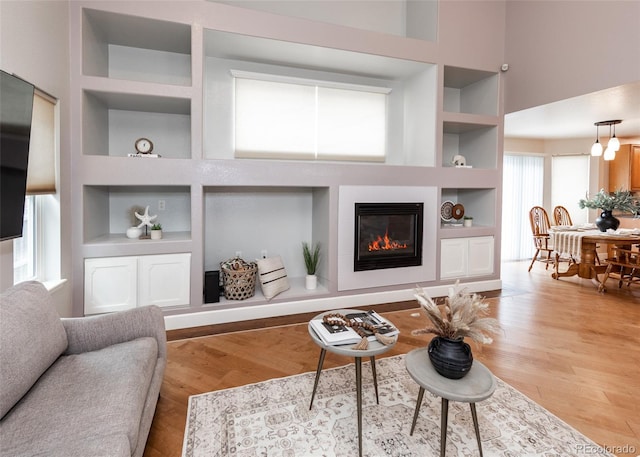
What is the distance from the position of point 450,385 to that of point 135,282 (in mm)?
2727

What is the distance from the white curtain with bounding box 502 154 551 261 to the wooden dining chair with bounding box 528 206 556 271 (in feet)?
1.73

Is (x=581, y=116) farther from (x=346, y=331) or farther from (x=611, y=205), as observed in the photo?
(x=346, y=331)

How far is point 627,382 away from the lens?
229cm

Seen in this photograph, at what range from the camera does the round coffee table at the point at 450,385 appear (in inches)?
53.2

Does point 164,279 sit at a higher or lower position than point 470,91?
lower

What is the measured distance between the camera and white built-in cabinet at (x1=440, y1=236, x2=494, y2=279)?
4.23 metres

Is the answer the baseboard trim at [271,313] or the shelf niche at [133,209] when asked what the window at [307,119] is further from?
the baseboard trim at [271,313]

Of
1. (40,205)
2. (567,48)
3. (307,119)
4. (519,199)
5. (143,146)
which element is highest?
(567,48)

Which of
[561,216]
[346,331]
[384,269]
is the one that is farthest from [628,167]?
[346,331]

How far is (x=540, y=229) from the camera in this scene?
5.92 metres

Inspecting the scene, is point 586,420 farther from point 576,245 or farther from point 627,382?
point 576,245

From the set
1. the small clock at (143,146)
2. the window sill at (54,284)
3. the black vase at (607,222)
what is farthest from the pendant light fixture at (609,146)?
the window sill at (54,284)

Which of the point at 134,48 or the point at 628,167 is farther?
the point at 628,167

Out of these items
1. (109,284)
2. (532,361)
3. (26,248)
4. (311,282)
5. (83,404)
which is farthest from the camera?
(311,282)
